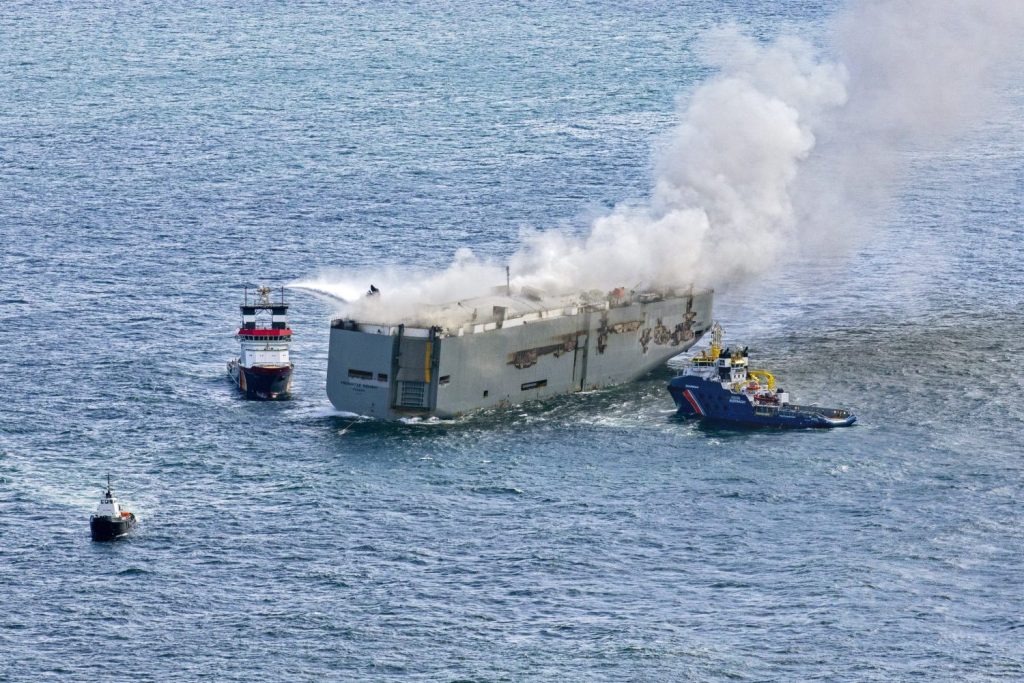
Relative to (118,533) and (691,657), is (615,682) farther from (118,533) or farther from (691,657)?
(118,533)

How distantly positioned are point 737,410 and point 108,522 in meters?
54.0

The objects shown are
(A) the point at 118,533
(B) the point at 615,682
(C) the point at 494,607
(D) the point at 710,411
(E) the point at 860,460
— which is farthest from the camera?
(D) the point at 710,411

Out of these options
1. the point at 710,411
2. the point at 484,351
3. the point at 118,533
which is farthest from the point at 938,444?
the point at 118,533

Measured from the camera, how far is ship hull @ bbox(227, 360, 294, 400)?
193 m

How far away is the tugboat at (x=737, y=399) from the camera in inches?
7274

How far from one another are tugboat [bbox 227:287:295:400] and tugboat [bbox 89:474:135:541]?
34025mm

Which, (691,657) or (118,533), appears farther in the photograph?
(118,533)

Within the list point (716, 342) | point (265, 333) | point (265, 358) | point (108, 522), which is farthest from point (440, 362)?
point (108, 522)

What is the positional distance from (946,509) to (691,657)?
31807 mm

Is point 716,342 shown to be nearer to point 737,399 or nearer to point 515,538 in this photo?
point 737,399

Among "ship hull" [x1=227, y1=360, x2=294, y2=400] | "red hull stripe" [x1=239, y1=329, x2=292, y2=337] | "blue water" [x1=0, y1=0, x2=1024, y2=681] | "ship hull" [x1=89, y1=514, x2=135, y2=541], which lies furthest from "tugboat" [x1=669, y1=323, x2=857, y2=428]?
"ship hull" [x1=89, y1=514, x2=135, y2=541]

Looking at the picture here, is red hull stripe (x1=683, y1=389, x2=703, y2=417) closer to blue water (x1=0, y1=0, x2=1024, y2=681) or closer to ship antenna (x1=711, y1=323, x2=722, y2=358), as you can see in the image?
A: blue water (x1=0, y1=0, x2=1024, y2=681)

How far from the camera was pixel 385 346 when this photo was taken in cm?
18888

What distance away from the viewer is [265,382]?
19338 cm
